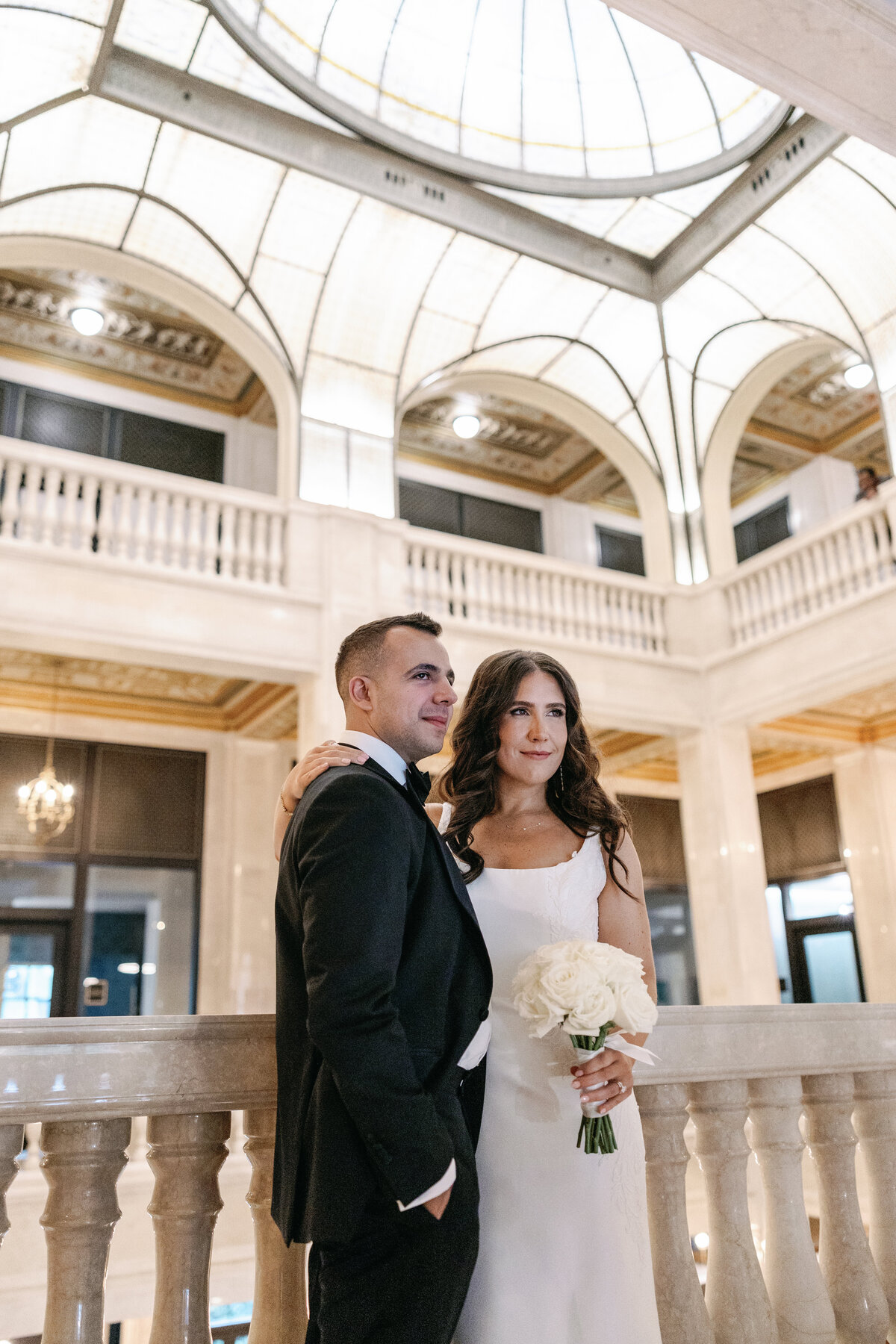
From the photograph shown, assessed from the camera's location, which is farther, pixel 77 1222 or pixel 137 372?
pixel 137 372

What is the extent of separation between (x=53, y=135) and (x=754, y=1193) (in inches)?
400

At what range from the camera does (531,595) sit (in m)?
10.6

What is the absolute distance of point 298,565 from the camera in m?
9.41

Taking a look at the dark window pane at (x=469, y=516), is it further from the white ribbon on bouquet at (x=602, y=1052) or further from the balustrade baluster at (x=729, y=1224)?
the white ribbon on bouquet at (x=602, y=1052)

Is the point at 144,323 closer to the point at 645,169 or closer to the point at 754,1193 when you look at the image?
the point at 645,169

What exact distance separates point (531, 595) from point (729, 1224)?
8421 mm

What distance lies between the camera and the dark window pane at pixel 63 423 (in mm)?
10922

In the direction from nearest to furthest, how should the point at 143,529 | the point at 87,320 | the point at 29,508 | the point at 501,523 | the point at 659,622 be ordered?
the point at 29,508 → the point at 143,529 → the point at 87,320 → the point at 659,622 → the point at 501,523

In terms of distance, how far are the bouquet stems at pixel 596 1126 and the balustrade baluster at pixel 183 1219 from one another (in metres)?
0.72

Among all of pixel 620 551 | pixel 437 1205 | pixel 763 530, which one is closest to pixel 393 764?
pixel 437 1205

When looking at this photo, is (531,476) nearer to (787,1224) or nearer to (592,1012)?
(787,1224)

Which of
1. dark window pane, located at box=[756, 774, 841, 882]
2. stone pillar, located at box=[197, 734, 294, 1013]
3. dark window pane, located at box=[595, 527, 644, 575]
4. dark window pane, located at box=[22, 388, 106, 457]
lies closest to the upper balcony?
dark window pane, located at box=[22, 388, 106, 457]

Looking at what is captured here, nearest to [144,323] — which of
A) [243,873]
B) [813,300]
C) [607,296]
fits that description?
[607,296]

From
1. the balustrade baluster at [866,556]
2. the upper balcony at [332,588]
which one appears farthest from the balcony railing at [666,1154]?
the balustrade baluster at [866,556]
